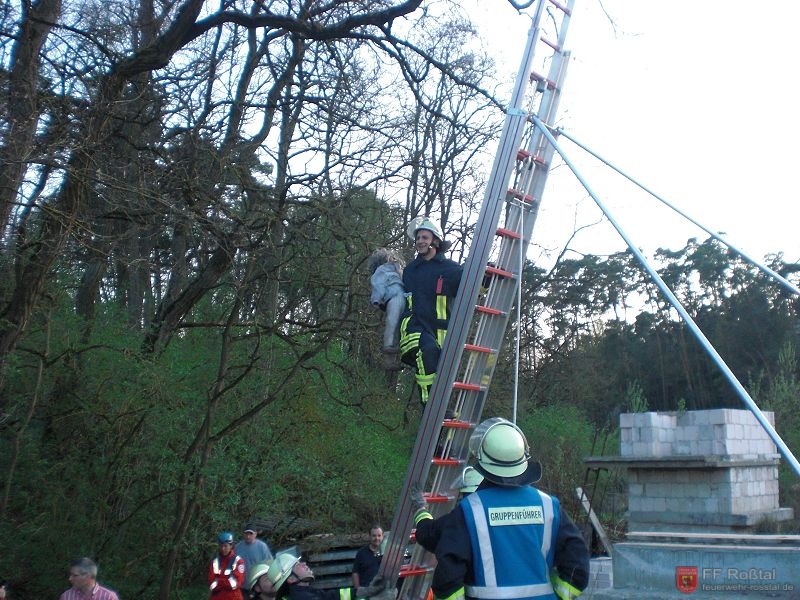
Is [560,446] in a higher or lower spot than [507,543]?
higher

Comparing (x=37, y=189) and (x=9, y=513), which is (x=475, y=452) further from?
(x=9, y=513)

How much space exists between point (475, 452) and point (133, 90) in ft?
24.9

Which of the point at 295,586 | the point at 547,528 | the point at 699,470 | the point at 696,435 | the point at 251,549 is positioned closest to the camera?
the point at 547,528

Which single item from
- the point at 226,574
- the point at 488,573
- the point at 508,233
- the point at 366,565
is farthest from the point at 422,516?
the point at 226,574

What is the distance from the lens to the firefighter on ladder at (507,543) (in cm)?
352

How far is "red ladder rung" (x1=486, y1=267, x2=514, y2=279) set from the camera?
4.90 metres

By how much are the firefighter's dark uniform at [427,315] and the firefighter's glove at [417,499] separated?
0.61 m

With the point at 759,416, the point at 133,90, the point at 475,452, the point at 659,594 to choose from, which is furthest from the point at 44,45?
the point at 659,594

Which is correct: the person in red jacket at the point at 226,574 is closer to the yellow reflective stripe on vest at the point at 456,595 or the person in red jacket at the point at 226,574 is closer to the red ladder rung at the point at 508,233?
the red ladder rung at the point at 508,233

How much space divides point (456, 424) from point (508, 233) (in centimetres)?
113

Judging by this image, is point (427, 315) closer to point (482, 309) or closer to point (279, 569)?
point (482, 309)

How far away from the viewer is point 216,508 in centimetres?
1098

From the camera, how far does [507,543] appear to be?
3.54 m

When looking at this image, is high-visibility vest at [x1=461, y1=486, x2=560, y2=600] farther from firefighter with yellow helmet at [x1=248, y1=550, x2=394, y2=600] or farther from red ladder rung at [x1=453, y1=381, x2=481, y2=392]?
red ladder rung at [x1=453, y1=381, x2=481, y2=392]
